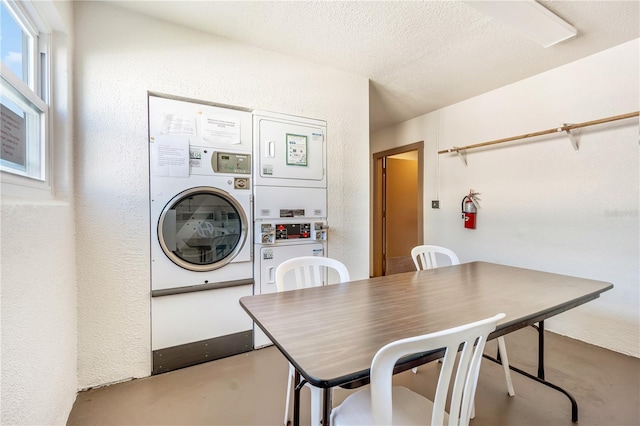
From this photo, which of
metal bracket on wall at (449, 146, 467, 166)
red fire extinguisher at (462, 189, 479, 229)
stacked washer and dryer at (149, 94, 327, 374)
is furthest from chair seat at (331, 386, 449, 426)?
metal bracket on wall at (449, 146, 467, 166)

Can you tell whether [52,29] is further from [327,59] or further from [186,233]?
[327,59]

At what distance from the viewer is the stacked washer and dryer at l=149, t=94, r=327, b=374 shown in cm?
199

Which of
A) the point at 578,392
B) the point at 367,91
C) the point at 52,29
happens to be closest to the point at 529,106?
the point at 367,91

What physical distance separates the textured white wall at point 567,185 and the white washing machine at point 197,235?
9.03 feet

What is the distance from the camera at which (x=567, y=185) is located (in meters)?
2.58

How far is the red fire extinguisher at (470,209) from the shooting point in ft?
10.8

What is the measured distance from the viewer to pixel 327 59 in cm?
252

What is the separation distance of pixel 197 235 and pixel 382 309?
1583mm

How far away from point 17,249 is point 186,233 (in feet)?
3.63

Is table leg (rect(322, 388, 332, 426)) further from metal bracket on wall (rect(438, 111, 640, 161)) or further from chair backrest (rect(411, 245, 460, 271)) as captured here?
metal bracket on wall (rect(438, 111, 640, 161))

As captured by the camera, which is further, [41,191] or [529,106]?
[529,106]

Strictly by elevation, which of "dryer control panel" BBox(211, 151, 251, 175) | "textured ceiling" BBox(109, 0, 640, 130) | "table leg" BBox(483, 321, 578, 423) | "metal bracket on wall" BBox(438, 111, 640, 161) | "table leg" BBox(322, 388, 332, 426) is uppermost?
"textured ceiling" BBox(109, 0, 640, 130)

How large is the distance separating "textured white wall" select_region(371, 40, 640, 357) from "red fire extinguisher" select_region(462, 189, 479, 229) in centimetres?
8

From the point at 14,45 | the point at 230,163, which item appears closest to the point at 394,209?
the point at 230,163
